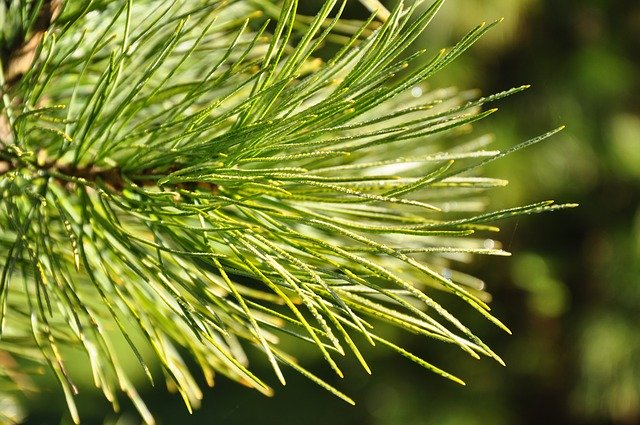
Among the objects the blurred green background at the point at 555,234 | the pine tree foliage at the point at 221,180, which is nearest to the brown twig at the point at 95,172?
the pine tree foliage at the point at 221,180

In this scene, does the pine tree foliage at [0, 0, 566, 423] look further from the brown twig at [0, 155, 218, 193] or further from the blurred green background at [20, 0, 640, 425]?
the blurred green background at [20, 0, 640, 425]

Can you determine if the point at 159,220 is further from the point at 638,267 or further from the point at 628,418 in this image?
the point at 628,418

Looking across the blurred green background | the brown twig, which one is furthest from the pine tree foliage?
the blurred green background

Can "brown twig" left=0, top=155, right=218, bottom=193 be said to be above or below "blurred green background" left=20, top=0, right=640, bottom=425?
above

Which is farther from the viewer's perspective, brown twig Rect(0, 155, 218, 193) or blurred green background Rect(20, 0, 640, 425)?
blurred green background Rect(20, 0, 640, 425)

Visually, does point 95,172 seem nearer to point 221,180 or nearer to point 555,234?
point 221,180

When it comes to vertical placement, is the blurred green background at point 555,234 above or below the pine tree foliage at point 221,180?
below

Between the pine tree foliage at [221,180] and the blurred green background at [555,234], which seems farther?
the blurred green background at [555,234]

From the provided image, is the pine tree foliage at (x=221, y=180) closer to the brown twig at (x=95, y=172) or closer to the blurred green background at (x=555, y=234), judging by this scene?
the brown twig at (x=95, y=172)

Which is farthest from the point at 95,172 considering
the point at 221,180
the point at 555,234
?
the point at 555,234
